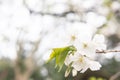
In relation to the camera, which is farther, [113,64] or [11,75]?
[11,75]

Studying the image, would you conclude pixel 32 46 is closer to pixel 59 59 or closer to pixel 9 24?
pixel 9 24

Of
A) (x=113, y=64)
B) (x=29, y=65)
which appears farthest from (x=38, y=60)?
(x=113, y=64)

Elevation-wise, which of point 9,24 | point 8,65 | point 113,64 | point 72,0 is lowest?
point 8,65

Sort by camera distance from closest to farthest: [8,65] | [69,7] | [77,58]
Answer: [77,58]
[69,7]
[8,65]

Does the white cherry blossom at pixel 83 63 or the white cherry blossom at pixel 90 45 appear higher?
the white cherry blossom at pixel 90 45

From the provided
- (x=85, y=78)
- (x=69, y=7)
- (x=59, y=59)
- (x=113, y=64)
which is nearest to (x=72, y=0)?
(x=69, y=7)

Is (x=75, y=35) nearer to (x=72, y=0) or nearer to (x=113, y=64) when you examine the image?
(x=72, y=0)

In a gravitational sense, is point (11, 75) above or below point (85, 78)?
below

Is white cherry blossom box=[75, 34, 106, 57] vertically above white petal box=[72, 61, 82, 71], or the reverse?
white cherry blossom box=[75, 34, 106, 57]

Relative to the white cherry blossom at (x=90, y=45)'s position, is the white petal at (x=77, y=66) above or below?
below

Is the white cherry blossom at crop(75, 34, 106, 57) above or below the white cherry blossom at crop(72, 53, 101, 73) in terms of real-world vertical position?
above

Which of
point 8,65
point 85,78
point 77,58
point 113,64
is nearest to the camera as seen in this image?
point 77,58
